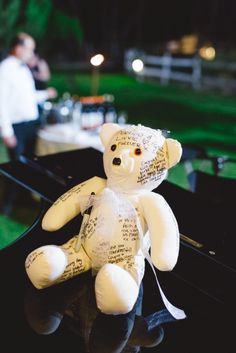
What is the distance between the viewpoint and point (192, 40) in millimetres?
23594

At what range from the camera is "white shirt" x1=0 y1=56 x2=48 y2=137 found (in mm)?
4043

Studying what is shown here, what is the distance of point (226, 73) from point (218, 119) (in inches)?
247

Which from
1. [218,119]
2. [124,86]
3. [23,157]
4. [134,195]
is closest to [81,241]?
[134,195]

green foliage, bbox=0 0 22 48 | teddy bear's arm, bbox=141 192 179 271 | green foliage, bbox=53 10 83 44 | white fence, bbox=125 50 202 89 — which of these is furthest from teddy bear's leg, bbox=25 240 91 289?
green foliage, bbox=53 10 83 44

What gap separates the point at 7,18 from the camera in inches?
498

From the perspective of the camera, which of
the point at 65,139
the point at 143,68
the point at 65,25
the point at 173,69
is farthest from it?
the point at 65,25

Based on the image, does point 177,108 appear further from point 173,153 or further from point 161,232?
point 161,232

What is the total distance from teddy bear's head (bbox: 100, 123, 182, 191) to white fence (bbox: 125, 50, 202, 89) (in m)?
11.7

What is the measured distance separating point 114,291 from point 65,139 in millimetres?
2769

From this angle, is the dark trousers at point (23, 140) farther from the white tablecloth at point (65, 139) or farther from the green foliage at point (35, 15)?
the green foliage at point (35, 15)

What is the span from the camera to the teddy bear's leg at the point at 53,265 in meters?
1.30

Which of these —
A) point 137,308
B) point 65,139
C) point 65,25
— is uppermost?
point 65,25

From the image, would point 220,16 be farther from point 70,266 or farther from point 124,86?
point 70,266

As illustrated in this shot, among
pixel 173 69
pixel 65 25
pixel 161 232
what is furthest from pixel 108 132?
pixel 65 25
